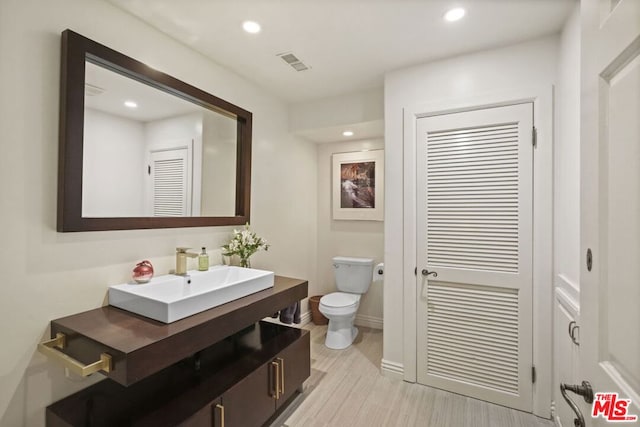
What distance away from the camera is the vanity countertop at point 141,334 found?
1.10m

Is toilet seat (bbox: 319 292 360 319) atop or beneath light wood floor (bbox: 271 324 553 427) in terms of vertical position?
atop

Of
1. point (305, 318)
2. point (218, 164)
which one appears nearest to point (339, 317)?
point (305, 318)

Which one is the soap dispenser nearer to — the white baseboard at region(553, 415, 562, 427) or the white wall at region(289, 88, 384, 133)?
the white wall at region(289, 88, 384, 133)

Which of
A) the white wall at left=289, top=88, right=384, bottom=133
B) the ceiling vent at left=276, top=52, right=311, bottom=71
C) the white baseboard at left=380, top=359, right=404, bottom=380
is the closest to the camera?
the ceiling vent at left=276, top=52, right=311, bottom=71

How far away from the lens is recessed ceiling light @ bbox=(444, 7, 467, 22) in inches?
65.2

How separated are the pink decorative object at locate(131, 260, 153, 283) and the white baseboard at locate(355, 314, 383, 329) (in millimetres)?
2435

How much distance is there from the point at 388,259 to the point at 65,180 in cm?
208

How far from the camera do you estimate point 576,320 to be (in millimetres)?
1433

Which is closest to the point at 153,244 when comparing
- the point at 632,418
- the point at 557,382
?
the point at 632,418

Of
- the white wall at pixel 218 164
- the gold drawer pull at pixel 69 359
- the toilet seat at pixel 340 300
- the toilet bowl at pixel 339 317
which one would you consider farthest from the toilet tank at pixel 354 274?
the gold drawer pull at pixel 69 359

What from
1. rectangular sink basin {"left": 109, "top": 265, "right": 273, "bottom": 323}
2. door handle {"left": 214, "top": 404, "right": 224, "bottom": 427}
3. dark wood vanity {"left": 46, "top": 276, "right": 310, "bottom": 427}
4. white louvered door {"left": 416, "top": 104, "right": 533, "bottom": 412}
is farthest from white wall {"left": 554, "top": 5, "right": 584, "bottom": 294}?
door handle {"left": 214, "top": 404, "right": 224, "bottom": 427}

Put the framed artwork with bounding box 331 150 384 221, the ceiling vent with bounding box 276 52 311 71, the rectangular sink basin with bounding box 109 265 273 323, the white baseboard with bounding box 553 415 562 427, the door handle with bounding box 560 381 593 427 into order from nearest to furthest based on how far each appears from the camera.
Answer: the door handle with bounding box 560 381 593 427 < the rectangular sink basin with bounding box 109 265 273 323 < the white baseboard with bounding box 553 415 562 427 < the ceiling vent with bounding box 276 52 311 71 < the framed artwork with bounding box 331 150 384 221

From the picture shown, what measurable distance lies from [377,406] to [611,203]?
1914 mm

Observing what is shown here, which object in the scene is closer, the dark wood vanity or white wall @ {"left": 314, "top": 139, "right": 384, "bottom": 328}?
the dark wood vanity
